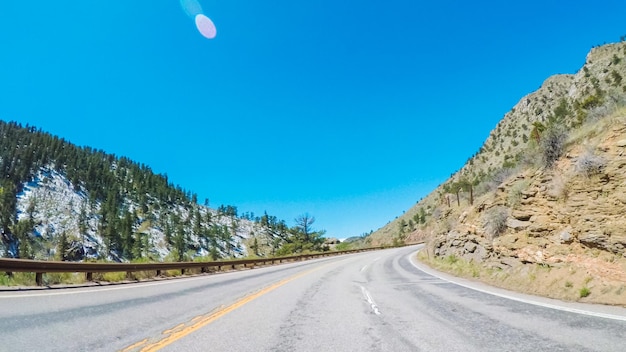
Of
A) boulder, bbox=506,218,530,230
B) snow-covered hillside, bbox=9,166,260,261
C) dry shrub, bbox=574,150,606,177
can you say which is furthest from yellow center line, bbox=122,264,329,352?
snow-covered hillside, bbox=9,166,260,261

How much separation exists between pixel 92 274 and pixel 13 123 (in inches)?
9041

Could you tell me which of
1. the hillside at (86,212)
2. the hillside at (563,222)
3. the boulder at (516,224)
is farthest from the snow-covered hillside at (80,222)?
the boulder at (516,224)

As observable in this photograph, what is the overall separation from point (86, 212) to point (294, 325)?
536 ft

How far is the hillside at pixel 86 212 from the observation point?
112812 millimetres

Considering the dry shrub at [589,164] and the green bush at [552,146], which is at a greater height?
the green bush at [552,146]

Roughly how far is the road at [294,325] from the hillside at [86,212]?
86442 millimetres

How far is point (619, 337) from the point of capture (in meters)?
4.50

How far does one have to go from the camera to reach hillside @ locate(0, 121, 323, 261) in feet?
370

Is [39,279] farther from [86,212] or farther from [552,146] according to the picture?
[86,212]

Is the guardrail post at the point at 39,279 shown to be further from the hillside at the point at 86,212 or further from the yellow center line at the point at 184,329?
the hillside at the point at 86,212

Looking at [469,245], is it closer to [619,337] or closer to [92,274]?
[619,337]

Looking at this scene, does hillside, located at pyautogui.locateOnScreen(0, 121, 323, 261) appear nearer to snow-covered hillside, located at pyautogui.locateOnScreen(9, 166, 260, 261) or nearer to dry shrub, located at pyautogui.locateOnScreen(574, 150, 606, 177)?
snow-covered hillside, located at pyautogui.locateOnScreen(9, 166, 260, 261)

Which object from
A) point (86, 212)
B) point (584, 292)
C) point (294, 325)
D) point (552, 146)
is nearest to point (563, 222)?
point (552, 146)

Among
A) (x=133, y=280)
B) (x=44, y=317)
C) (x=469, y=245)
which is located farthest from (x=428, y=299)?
(x=133, y=280)
